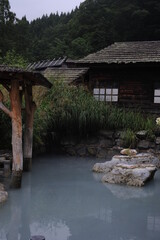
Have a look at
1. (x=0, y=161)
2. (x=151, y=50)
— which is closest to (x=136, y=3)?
(x=151, y=50)

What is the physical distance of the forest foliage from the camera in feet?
111

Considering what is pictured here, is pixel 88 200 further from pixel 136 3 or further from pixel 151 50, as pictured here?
pixel 136 3

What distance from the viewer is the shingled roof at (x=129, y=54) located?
15606mm

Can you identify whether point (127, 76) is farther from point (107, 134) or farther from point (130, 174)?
point (130, 174)

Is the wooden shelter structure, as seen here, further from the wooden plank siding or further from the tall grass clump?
the wooden plank siding

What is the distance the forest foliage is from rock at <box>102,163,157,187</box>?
835 inches

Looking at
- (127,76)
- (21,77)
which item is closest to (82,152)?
(127,76)

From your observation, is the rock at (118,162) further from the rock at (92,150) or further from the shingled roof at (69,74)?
the shingled roof at (69,74)

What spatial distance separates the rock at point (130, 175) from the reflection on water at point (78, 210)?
0.23 m

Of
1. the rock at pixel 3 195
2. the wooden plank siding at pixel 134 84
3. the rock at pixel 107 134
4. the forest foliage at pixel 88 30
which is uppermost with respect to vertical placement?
the forest foliage at pixel 88 30

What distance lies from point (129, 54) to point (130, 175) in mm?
8495

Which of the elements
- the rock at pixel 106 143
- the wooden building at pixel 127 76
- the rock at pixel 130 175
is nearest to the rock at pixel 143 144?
the rock at pixel 106 143

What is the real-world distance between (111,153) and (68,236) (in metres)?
7.82

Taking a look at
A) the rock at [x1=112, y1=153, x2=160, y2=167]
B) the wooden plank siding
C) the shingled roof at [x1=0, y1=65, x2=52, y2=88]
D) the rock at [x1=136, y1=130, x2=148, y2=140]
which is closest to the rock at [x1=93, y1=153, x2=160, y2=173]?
the rock at [x1=112, y1=153, x2=160, y2=167]
